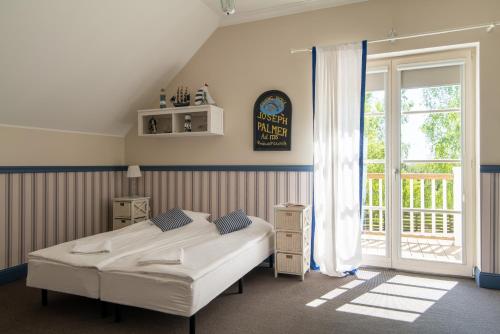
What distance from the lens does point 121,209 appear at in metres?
4.02

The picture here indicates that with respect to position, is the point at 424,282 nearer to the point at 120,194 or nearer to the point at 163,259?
the point at 163,259

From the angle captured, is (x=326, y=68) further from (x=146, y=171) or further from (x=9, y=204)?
(x=9, y=204)

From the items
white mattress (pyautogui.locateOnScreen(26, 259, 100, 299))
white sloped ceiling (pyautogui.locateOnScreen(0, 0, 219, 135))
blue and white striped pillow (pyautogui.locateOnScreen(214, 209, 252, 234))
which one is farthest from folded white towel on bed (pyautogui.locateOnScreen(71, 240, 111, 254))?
white sloped ceiling (pyautogui.locateOnScreen(0, 0, 219, 135))

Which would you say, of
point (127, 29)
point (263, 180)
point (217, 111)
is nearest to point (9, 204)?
point (127, 29)

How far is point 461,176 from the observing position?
3.29 metres

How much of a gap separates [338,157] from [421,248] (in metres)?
1.29

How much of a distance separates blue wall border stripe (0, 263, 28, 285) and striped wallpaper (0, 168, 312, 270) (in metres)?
0.05

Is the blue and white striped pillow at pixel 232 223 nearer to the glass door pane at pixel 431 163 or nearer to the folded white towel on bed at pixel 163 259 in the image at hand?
the folded white towel on bed at pixel 163 259

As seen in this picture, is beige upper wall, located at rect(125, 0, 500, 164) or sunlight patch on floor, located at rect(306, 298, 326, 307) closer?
sunlight patch on floor, located at rect(306, 298, 326, 307)

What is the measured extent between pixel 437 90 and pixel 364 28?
96 cm

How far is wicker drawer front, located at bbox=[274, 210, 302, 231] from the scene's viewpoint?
319cm

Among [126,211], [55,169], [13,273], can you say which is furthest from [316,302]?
[55,169]

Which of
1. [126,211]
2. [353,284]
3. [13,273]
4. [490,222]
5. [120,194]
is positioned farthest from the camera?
[120,194]

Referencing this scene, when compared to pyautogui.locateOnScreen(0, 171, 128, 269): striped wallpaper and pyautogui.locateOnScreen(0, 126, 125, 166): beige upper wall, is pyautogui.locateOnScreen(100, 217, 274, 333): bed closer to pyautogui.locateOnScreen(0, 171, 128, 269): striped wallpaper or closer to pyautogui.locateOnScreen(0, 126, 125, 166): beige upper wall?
pyautogui.locateOnScreen(0, 171, 128, 269): striped wallpaper
